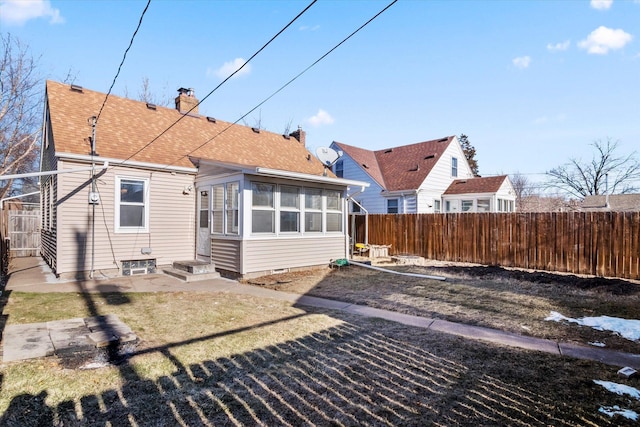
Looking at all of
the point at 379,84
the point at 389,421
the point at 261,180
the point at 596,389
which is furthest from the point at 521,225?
the point at 389,421

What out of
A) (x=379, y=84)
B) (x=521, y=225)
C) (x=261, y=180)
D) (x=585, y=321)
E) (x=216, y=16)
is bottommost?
(x=585, y=321)

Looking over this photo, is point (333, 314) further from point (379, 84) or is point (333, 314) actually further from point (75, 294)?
point (379, 84)

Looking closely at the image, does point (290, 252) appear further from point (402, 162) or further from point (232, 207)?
point (402, 162)

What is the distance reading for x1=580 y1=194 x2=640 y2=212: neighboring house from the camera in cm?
2625

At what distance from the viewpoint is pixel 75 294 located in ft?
23.2

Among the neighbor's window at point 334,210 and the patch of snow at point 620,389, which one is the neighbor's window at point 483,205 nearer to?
the neighbor's window at point 334,210

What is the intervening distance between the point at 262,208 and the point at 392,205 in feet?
39.1

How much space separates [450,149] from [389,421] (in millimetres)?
20691

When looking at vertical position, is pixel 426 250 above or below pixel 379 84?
below

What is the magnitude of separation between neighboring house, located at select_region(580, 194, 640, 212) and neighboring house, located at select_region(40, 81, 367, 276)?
26440 mm

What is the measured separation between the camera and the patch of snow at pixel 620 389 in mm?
3082

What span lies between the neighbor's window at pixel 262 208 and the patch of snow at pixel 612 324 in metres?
6.74

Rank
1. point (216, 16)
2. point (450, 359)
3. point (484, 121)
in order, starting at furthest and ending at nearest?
point (484, 121), point (216, 16), point (450, 359)

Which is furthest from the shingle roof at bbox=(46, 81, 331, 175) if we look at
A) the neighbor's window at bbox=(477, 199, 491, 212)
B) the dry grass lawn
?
the neighbor's window at bbox=(477, 199, 491, 212)
